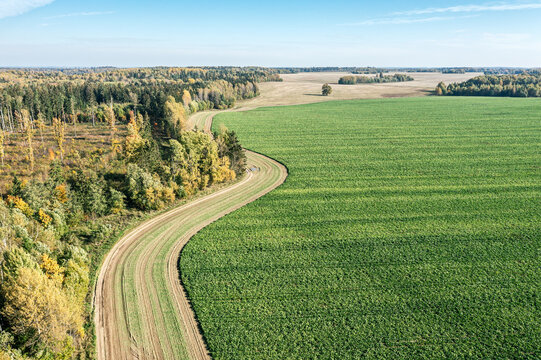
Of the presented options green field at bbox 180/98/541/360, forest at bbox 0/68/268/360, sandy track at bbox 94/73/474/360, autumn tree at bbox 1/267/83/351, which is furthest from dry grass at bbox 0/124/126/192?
green field at bbox 180/98/541/360

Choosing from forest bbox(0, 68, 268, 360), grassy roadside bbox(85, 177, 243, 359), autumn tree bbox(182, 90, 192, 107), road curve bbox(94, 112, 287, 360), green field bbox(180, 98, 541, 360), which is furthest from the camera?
autumn tree bbox(182, 90, 192, 107)

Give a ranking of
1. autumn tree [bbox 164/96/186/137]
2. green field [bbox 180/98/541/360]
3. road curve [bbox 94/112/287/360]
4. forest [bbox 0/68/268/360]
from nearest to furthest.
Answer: forest [bbox 0/68/268/360], road curve [bbox 94/112/287/360], green field [bbox 180/98/541/360], autumn tree [bbox 164/96/186/137]

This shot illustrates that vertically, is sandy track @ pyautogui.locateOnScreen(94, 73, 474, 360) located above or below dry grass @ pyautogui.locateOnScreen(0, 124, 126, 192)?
below

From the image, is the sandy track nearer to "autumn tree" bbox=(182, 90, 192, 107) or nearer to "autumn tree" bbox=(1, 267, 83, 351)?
"autumn tree" bbox=(1, 267, 83, 351)

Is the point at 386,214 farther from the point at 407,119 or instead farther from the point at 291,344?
the point at 407,119

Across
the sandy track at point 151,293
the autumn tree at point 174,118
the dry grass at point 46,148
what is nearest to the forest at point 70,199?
the dry grass at point 46,148
